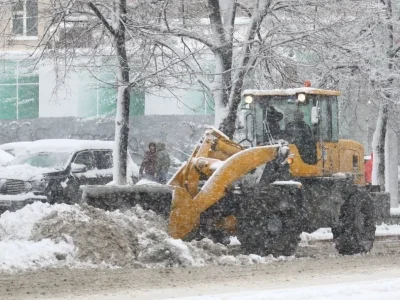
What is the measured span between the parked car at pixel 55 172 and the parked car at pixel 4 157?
722 mm

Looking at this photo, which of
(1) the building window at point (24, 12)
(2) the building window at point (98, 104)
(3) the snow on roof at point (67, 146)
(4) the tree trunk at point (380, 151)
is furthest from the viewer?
(2) the building window at point (98, 104)

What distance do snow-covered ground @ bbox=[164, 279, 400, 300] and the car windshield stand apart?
13.0m

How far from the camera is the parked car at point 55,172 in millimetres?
23750

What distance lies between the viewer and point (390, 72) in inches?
1024

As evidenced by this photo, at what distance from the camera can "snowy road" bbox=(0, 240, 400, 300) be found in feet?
37.7

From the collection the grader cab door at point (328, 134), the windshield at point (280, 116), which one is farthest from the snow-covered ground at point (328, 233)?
the windshield at point (280, 116)

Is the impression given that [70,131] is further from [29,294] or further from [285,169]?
[29,294]

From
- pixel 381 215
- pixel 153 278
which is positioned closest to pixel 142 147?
pixel 381 215

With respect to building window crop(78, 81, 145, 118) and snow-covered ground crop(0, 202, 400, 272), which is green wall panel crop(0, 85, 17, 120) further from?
snow-covered ground crop(0, 202, 400, 272)

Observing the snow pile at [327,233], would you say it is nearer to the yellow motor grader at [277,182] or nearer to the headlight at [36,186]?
the yellow motor grader at [277,182]

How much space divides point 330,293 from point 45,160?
14.4 meters

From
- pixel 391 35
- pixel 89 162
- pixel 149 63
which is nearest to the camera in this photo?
pixel 149 63

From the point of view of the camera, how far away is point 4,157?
27.2 meters

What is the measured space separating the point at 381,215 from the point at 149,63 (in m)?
5.82
